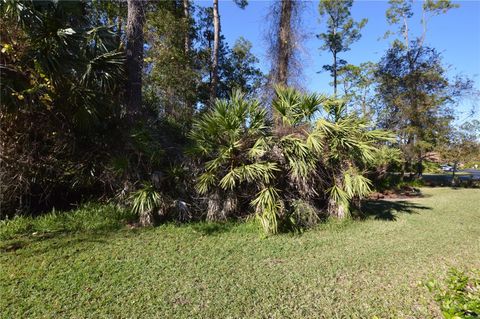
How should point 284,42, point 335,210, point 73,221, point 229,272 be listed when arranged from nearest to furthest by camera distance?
point 229,272 < point 73,221 < point 335,210 < point 284,42

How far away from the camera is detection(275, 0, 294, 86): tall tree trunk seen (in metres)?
10.7

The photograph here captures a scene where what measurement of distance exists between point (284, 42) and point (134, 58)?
6082 millimetres

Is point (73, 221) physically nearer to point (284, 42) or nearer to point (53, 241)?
point (53, 241)

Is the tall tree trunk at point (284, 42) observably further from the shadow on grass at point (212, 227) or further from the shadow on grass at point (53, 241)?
the shadow on grass at point (53, 241)

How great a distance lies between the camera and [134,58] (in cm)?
679

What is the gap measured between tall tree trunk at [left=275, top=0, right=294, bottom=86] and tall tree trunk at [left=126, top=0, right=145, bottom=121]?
547cm

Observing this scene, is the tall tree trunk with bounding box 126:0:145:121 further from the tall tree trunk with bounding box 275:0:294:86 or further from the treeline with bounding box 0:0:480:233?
the tall tree trunk with bounding box 275:0:294:86

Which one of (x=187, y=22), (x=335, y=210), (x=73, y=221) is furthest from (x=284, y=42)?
(x=73, y=221)

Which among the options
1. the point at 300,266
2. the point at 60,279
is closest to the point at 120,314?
the point at 60,279

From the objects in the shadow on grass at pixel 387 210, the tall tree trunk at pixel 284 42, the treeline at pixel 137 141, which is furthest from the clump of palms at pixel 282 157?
the tall tree trunk at pixel 284 42

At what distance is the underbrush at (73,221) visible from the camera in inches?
194

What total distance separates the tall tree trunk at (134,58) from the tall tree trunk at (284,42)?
5475 millimetres

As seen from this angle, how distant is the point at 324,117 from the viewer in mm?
6422

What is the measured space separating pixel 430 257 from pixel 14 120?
7.57 meters
